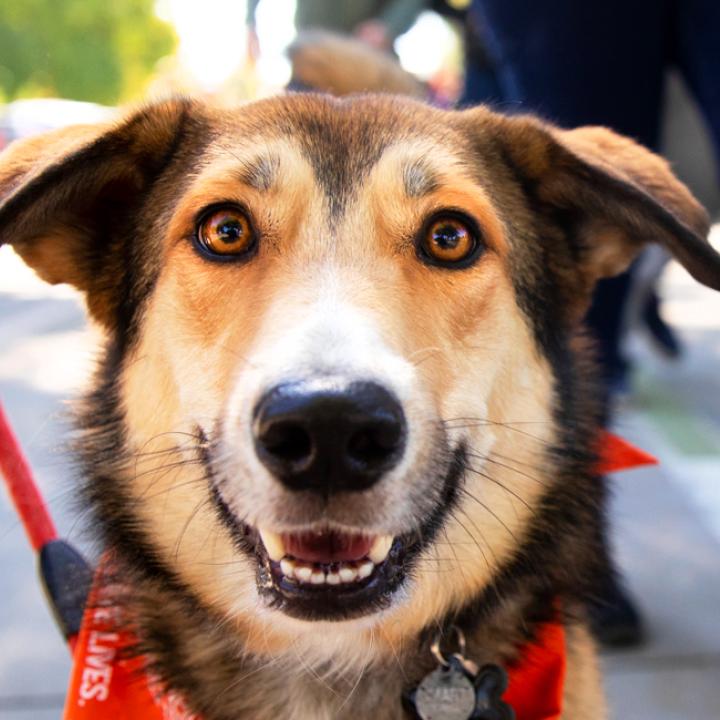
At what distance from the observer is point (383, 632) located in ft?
6.47

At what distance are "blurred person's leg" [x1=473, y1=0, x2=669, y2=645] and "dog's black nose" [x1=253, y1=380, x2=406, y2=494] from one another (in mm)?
1614

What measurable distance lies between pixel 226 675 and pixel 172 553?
0.96ft

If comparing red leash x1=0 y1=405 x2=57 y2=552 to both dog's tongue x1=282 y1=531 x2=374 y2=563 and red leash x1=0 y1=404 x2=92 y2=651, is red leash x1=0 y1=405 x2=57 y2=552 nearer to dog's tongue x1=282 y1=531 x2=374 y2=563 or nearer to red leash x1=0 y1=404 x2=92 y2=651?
red leash x1=0 y1=404 x2=92 y2=651

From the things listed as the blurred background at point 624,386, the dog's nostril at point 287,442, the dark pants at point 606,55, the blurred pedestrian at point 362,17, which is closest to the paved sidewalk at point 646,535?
the blurred background at point 624,386

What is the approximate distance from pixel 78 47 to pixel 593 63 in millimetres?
28562

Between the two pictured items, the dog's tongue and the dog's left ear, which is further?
the dog's left ear

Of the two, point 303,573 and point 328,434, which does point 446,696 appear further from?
point 328,434

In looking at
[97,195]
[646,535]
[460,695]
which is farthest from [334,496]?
[646,535]

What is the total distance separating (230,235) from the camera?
1.95m

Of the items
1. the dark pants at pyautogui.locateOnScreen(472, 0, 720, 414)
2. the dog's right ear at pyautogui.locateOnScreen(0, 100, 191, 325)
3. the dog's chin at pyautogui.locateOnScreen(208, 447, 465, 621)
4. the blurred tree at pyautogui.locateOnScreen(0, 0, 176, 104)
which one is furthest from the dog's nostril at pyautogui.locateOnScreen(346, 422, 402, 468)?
the blurred tree at pyautogui.locateOnScreen(0, 0, 176, 104)

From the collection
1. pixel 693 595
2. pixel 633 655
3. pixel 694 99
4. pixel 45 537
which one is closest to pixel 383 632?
pixel 45 537

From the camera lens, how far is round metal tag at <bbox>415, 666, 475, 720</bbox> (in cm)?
189

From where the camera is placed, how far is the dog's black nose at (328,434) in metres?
1.43

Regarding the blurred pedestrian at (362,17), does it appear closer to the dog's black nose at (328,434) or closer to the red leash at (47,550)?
the red leash at (47,550)
